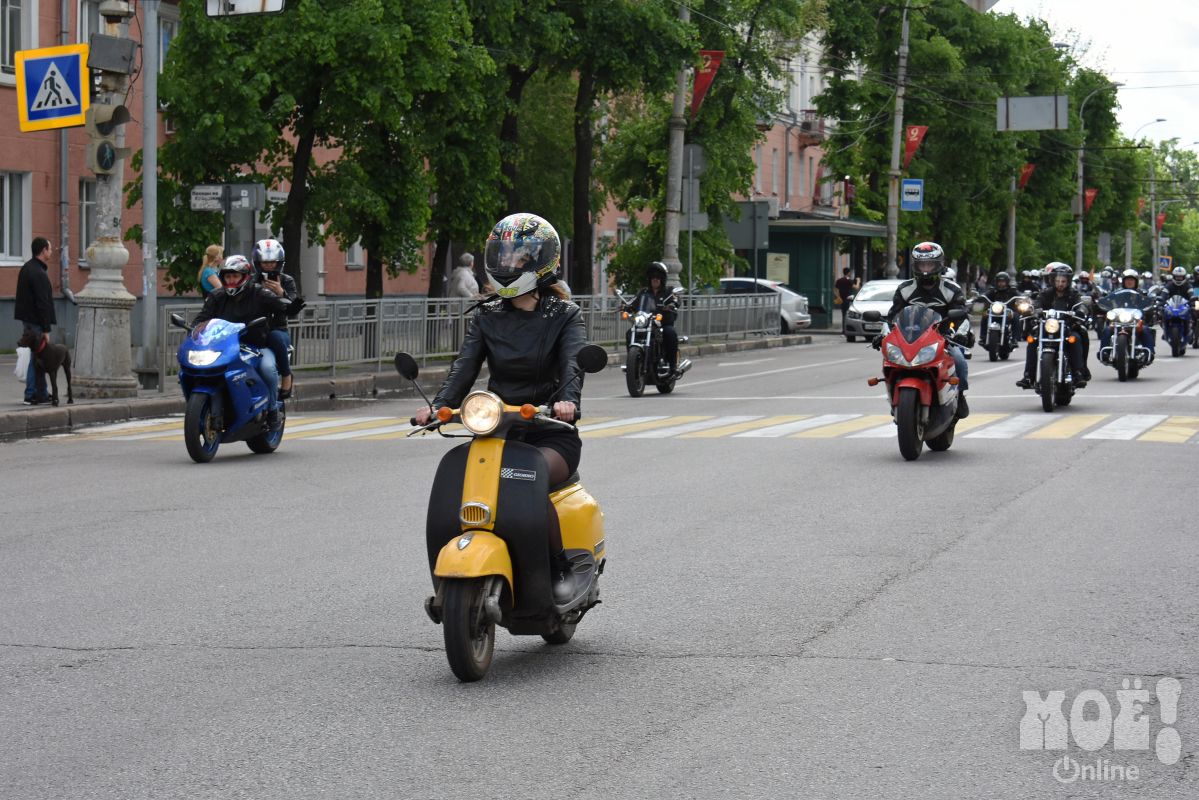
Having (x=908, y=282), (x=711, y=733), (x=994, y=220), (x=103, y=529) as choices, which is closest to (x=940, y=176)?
(x=994, y=220)

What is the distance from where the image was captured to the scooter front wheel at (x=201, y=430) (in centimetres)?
1494

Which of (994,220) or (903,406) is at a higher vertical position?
(994,220)

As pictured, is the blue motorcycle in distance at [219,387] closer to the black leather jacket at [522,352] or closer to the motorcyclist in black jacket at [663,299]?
the black leather jacket at [522,352]

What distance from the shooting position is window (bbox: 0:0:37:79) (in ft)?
106

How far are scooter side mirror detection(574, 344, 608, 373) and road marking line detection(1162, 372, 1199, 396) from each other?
729 inches

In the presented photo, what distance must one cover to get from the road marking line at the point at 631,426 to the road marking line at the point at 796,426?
1.13m

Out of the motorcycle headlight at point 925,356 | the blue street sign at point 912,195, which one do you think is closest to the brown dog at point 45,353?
the motorcycle headlight at point 925,356

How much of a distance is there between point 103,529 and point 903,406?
22.1 feet

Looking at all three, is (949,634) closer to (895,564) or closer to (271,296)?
(895,564)

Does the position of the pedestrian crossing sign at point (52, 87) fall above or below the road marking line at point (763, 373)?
above

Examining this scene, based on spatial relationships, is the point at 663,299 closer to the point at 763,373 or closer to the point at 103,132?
the point at 763,373

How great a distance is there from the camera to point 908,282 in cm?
1633

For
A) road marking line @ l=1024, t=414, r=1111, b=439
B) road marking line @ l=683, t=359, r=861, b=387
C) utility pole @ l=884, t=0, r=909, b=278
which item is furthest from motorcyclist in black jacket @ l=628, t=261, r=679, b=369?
utility pole @ l=884, t=0, r=909, b=278

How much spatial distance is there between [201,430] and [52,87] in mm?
7320
